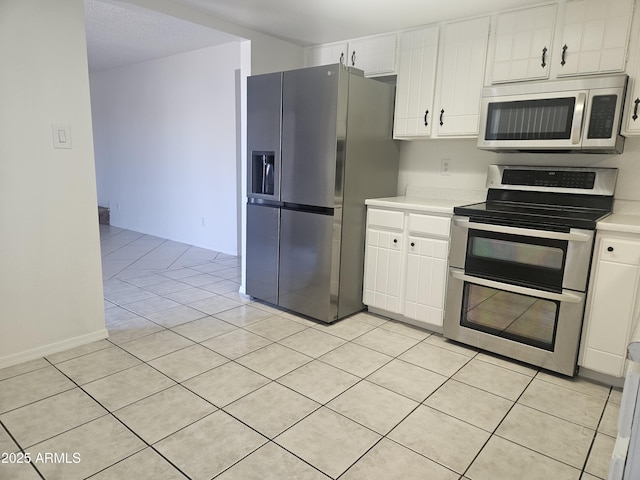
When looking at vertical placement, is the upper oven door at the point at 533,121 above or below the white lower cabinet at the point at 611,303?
above

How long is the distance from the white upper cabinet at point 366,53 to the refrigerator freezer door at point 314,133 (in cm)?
66

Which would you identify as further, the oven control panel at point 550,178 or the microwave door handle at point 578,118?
the oven control panel at point 550,178

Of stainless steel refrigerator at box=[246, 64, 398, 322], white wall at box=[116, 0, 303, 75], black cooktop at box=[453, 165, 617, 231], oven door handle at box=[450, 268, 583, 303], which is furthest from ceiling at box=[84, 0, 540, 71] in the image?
oven door handle at box=[450, 268, 583, 303]

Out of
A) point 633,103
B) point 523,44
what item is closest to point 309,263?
point 523,44

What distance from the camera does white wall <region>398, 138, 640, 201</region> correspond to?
254cm

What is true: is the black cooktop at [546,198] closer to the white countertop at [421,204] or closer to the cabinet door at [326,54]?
the white countertop at [421,204]

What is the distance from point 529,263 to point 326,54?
247 cm

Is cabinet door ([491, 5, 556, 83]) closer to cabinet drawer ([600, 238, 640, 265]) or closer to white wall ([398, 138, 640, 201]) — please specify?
white wall ([398, 138, 640, 201])

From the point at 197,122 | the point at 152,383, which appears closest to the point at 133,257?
the point at 197,122

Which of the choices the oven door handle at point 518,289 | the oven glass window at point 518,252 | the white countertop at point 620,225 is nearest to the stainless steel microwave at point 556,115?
the white countertop at point 620,225

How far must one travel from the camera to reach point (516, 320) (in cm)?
250

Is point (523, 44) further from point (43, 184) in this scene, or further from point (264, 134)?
point (43, 184)

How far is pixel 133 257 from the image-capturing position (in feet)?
16.4

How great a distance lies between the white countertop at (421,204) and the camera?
2.79 m
